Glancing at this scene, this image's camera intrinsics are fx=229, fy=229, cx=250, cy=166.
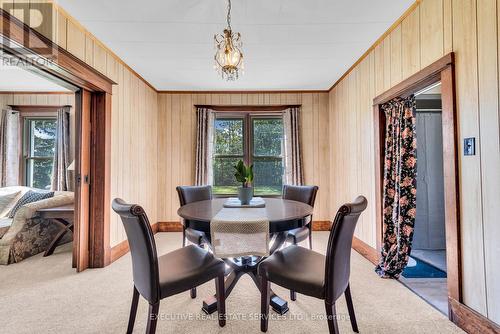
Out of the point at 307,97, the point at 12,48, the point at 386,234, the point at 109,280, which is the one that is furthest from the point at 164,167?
the point at 386,234

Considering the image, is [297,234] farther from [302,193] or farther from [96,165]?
[96,165]

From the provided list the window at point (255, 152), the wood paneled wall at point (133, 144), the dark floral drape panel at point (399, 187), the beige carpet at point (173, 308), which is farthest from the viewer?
the window at point (255, 152)

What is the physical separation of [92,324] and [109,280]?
0.71 metres

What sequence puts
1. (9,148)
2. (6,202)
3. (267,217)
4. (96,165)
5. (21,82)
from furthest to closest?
(9,148), (21,82), (6,202), (96,165), (267,217)

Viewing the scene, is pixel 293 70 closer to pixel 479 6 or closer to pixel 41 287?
pixel 479 6

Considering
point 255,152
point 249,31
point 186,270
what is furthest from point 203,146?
point 186,270

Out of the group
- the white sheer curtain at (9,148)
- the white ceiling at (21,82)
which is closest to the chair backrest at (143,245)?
the white ceiling at (21,82)

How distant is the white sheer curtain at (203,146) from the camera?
404 cm

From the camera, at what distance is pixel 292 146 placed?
13.4ft

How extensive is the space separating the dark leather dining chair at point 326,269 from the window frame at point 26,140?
4683mm

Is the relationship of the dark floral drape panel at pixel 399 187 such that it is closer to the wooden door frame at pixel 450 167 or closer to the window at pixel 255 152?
the wooden door frame at pixel 450 167

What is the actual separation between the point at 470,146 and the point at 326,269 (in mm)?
1301

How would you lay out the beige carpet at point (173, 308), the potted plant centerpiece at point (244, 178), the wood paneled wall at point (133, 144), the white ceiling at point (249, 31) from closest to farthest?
1. the beige carpet at point (173, 308)
2. the white ceiling at point (249, 31)
3. the potted plant centerpiece at point (244, 178)
4. the wood paneled wall at point (133, 144)

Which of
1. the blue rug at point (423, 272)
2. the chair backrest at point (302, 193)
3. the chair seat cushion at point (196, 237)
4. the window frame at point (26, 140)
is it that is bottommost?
the blue rug at point (423, 272)
